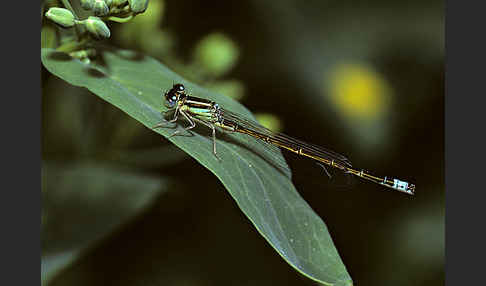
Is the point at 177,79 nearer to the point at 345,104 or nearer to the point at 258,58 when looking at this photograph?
the point at 258,58

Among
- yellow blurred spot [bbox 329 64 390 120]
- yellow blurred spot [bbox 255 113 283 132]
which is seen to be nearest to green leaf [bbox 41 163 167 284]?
yellow blurred spot [bbox 255 113 283 132]

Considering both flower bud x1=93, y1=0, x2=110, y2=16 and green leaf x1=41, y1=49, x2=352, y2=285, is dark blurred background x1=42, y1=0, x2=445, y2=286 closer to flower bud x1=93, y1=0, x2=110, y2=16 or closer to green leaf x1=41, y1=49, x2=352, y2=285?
green leaf x1=41, y1=49, x2=352, y2=285

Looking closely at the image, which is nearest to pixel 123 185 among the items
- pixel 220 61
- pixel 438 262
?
pixel 220 61

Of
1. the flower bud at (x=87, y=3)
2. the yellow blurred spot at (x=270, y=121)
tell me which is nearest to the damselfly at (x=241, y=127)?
the yellow blurred spot at (x=270, y=121)

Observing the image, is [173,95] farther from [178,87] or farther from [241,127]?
[241,127]

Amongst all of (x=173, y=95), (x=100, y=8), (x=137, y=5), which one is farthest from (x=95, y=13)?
(x=173, y=95)
